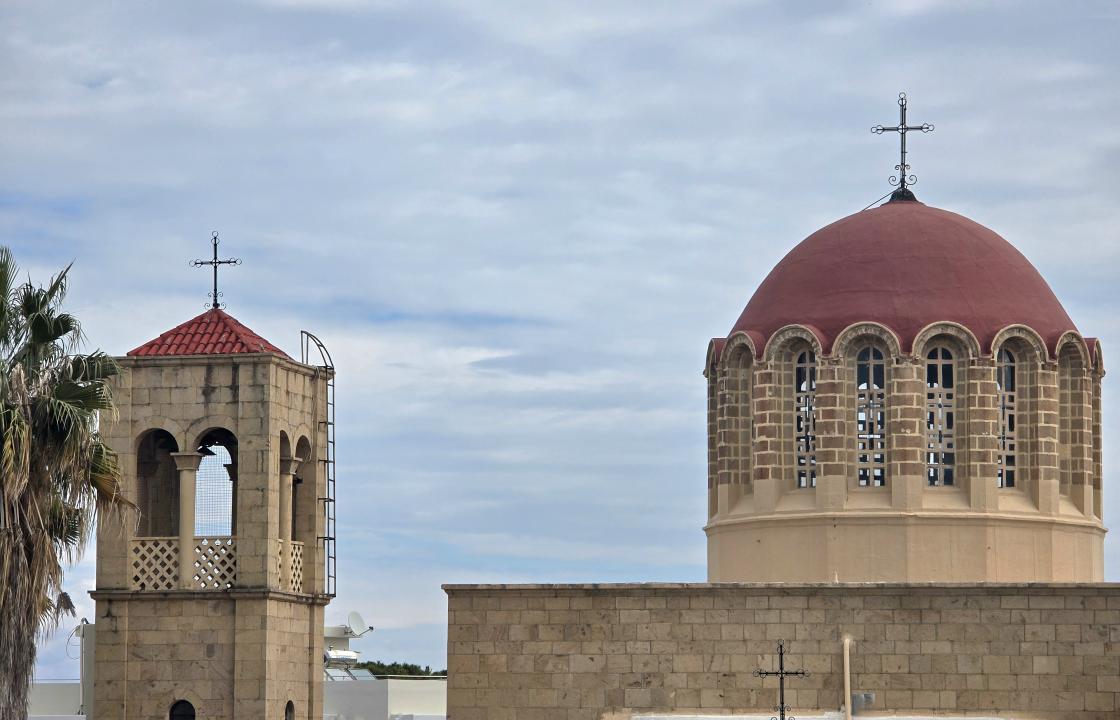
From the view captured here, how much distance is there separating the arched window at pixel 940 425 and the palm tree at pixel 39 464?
492 inches

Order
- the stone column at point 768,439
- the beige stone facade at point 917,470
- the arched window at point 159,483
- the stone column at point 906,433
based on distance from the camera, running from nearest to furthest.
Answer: the arched window at point 159,483 < the beige stone facade at point 917,470 < the stone column at point 906,433 < the stone column at point 768,439

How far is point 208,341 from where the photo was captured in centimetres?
3238

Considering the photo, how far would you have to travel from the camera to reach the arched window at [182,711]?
103ft

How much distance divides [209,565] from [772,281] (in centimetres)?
1007

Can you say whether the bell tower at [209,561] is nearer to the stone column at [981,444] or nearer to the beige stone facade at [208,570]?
the beige stone facade at [208,570]

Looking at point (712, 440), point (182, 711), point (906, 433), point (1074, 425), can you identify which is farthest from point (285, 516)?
point (1074, 425)

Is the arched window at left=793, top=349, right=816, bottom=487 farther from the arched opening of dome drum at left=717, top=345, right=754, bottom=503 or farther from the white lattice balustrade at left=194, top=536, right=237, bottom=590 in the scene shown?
the white lattice balustrade at left=194, top=536, right=237, bottom=590

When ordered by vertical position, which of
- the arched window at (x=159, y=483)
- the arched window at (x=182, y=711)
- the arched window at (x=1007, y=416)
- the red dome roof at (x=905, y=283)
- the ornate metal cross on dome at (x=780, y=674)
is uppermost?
the red dome roof at (x=905, y=283)

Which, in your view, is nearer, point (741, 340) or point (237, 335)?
point (237, 335)

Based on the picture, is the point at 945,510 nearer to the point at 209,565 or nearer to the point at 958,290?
the point at 958,290

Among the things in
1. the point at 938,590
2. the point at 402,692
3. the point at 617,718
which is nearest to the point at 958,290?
the point at 938,590

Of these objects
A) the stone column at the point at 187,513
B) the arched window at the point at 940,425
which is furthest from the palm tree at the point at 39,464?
the arched window at the point at 940,425

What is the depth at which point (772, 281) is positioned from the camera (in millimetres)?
36219

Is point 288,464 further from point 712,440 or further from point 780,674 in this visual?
point 780,674
